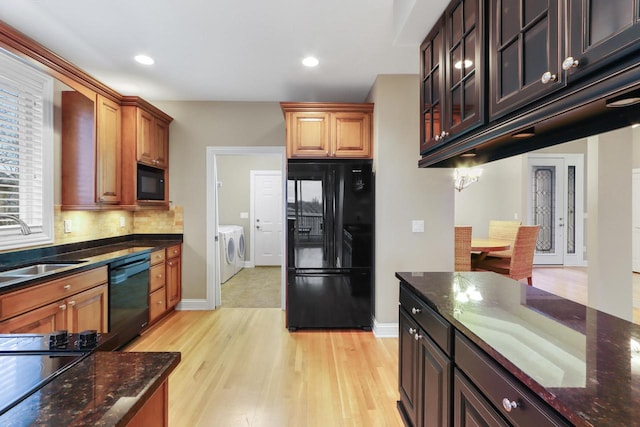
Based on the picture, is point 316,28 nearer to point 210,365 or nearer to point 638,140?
point 210,365

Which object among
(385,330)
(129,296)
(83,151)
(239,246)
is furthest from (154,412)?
(239,246)

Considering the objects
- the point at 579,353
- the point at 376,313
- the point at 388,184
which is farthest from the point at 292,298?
the point at 579,353

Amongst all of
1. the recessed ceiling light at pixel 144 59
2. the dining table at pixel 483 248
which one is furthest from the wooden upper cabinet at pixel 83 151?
the dining table at pixel 483 248

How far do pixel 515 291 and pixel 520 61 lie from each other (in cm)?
A: 110

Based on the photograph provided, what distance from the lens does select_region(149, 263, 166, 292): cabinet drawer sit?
3.39 m

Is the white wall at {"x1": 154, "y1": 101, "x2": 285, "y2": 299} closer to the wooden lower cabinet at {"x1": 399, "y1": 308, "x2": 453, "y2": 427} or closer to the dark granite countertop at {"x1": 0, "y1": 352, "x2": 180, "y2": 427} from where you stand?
the wooden lower cabinet at {"x1": 399, "y1": 308, "x2": 453, "y2": 427}

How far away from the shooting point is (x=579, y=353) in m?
0.93

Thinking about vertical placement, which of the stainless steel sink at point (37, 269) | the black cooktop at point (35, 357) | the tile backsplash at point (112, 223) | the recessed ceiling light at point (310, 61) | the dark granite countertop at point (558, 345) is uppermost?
the recessed ceiling light at point (310, 61)

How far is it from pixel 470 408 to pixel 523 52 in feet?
4.04

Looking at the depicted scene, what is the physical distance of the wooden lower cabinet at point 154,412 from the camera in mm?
723

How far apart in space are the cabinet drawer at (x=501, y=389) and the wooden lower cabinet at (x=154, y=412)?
0.90m

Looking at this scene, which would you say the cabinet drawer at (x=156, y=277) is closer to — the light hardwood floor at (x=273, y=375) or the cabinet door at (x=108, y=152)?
the light hardwood floor at (x=273, y=375)

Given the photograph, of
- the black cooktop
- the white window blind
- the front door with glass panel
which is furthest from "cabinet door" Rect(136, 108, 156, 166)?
the front door with glass panel

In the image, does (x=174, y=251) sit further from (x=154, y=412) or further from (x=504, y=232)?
(x=504, y=232)
